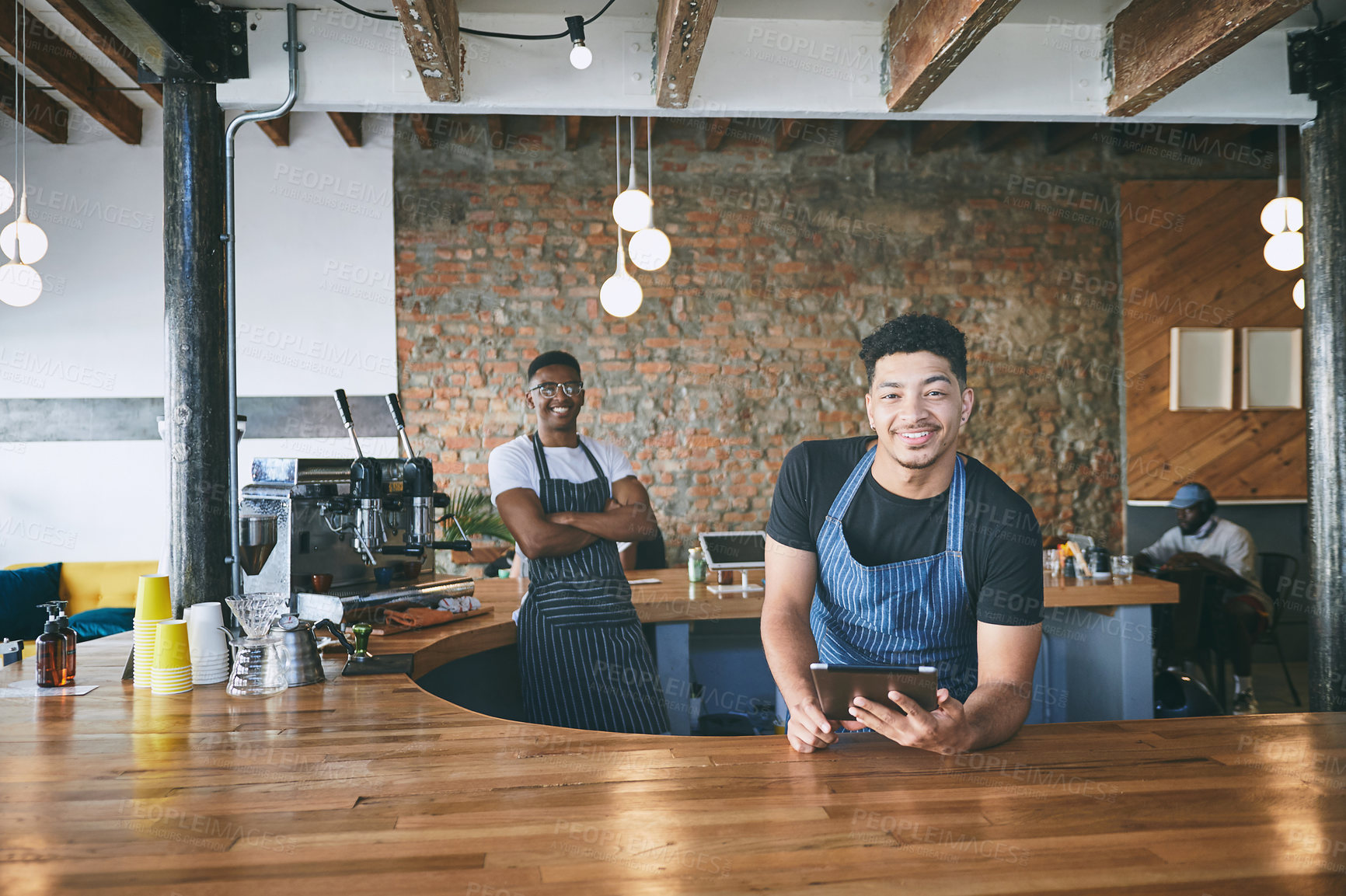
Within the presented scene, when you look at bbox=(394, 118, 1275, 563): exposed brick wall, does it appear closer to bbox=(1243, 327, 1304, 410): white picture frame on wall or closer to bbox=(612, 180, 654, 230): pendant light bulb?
bbox=(1243, 327, 1304, 410): white picture frame on wall

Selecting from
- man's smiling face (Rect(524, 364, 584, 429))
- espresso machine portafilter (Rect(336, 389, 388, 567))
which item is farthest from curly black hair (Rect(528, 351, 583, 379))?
espresso machine portafilter (Rect(336, 389, 388, 567))

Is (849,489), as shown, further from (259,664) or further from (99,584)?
(99,584)

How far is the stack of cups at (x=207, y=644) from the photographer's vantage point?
7.04 ft

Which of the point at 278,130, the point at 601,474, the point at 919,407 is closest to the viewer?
→ the point at 919,407

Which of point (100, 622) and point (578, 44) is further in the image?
point (100, 622)

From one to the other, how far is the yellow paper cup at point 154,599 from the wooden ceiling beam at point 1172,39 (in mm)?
3234

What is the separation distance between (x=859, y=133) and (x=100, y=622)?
5541mm

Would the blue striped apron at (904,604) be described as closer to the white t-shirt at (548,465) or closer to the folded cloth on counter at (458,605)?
the white t-shirt at (548,465)

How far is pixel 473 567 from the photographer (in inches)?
235

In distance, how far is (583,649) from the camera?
279cm

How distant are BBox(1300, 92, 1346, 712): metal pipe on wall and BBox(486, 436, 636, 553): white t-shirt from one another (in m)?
2.50

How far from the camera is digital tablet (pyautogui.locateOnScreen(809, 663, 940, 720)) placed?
147 cm

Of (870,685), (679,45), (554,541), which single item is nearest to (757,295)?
(679,45)

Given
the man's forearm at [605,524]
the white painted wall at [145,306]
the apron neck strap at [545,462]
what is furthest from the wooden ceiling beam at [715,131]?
the man's forearm at [605,524]
